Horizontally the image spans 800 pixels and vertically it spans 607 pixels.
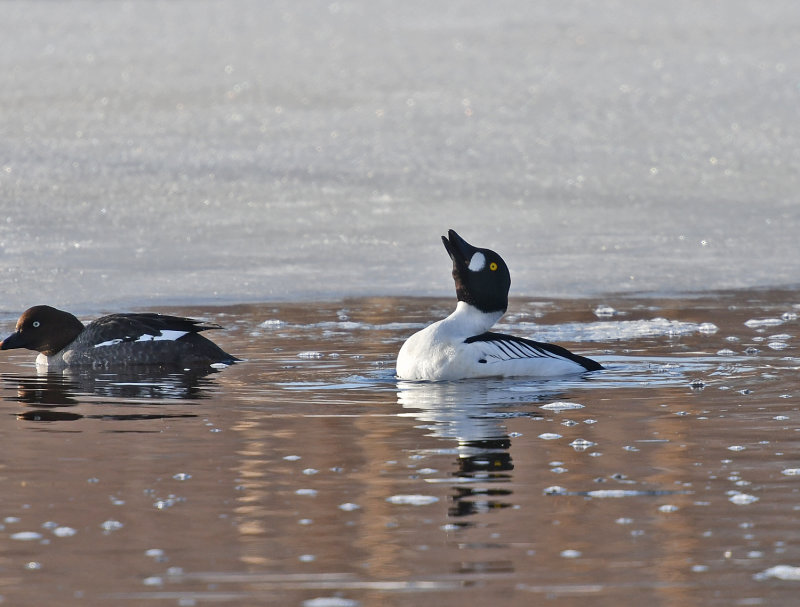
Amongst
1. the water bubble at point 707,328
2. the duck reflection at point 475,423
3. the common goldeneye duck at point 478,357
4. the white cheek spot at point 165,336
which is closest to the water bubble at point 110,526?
the duck reflection at point 475,423

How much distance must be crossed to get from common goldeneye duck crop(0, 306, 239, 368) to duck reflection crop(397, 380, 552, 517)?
5.18ft

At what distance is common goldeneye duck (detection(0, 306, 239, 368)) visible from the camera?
26.8 feet

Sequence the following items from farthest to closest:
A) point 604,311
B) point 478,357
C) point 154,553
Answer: point 604,311 < point 478,357 < point 154,553

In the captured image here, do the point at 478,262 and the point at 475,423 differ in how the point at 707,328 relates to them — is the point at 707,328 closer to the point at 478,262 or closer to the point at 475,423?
the point at 478,262

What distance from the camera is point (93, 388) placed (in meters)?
7.43

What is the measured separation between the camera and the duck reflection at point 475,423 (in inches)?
183

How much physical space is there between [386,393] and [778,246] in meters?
6.40

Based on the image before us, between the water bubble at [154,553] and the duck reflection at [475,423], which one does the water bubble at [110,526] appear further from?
the duck reflection at [475,423]

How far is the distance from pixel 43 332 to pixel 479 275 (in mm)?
2709

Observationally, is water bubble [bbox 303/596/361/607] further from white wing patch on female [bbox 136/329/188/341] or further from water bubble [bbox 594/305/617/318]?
water bubble [bbox 594/305/617/318]

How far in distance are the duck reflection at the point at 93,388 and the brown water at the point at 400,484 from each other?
1.2 inches

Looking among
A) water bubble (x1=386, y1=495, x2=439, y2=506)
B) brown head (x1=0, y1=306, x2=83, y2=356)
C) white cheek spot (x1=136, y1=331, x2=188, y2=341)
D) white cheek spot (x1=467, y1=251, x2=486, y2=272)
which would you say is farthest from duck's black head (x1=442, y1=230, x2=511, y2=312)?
water bubble (x1=386, y1=495, x2=439, y2=506)

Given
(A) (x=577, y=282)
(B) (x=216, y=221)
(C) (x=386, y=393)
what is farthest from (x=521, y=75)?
(C) (x=386, y=393)

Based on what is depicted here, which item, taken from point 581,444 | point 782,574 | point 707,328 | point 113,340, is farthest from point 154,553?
point 707,328
